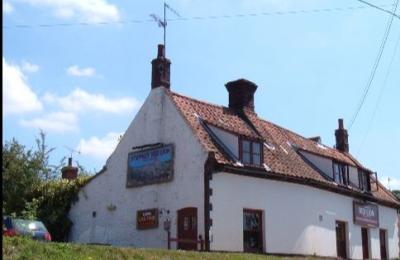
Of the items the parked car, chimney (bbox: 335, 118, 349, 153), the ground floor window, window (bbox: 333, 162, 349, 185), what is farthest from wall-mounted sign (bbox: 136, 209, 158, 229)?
chimney (bbox: 335, 118, 349, 153)

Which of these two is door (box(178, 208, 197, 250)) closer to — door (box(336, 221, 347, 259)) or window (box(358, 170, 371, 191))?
door (box(336, 221, 347, 259))

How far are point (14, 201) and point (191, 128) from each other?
12901 millimetres

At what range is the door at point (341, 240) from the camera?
29.7 m

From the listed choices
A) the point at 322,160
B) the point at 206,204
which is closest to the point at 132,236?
the point at 206,204

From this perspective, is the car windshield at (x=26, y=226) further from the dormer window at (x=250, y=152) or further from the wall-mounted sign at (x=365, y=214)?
the wall-mounted sign at (x=365, y=214)

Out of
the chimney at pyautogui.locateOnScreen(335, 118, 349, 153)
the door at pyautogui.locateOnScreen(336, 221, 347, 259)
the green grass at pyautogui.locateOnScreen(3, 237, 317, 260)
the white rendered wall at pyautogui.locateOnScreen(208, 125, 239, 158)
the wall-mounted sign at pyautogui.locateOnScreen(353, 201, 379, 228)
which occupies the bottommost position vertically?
the green grass at pyautogui.locateOnScreen(3, 237, 317, 260)

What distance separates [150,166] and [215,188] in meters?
3.94

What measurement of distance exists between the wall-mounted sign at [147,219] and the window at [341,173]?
10194 millimetres

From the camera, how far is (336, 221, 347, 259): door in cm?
2970

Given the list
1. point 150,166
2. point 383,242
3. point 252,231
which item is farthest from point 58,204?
point 383,242

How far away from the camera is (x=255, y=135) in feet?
86.9

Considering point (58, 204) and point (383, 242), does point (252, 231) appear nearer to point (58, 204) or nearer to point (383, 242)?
point (58, 204)

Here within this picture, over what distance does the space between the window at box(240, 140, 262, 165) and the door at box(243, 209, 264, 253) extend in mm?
2063

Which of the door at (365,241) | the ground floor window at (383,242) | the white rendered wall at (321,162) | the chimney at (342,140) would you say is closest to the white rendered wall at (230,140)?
the white rendered wall at (321,162)
